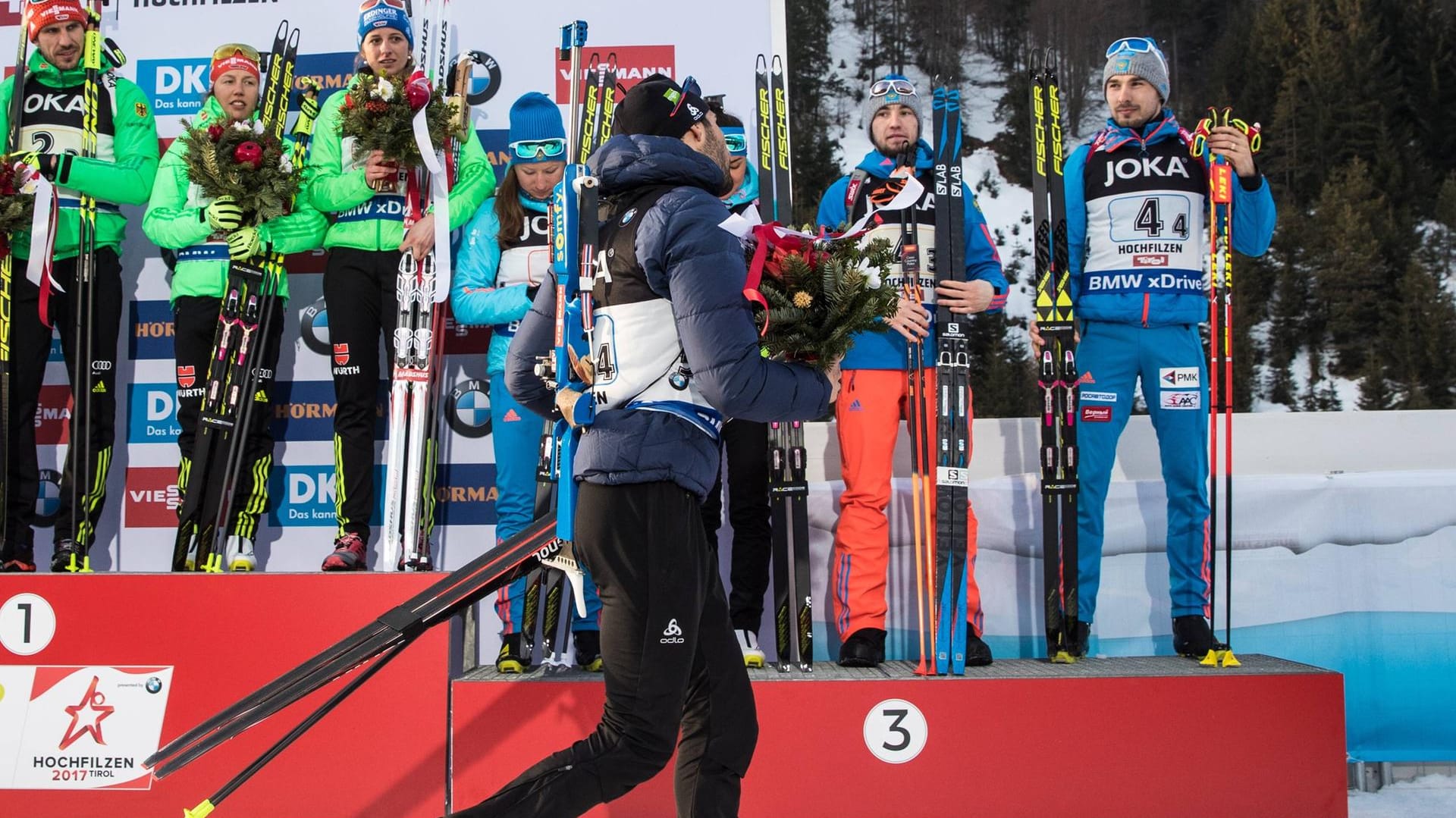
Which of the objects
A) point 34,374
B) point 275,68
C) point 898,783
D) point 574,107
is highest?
point 275,68

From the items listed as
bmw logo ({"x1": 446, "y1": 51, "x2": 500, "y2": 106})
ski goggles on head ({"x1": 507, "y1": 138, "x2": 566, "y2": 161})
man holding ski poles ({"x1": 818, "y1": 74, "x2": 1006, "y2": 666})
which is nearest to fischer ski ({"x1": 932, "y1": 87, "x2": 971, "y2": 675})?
man holding ski poles ({"x1": 818, "y1": 74, "x2": 1006, "y2": 666})

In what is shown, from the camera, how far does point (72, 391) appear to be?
3.80 metres

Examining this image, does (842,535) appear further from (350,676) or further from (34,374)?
(34,374)

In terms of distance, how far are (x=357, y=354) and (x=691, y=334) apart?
2.26 m

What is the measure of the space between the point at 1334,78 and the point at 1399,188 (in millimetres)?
1021

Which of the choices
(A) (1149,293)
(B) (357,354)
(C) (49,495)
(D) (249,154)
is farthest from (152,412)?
(A) (1149,293)

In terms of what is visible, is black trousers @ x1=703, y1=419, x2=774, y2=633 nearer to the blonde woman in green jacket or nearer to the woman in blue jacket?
the woman in blue jacket

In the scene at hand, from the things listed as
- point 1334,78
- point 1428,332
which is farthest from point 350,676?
point 1334,78

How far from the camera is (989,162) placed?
7754 mm

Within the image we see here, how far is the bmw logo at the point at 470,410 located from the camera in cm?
418

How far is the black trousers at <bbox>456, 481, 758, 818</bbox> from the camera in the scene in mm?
1848

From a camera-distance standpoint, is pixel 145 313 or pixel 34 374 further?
pixel 145 313

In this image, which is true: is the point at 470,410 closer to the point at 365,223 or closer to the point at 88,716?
the point at 365,223

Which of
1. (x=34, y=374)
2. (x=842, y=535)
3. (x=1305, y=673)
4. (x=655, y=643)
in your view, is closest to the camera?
(x=655, y=643)
